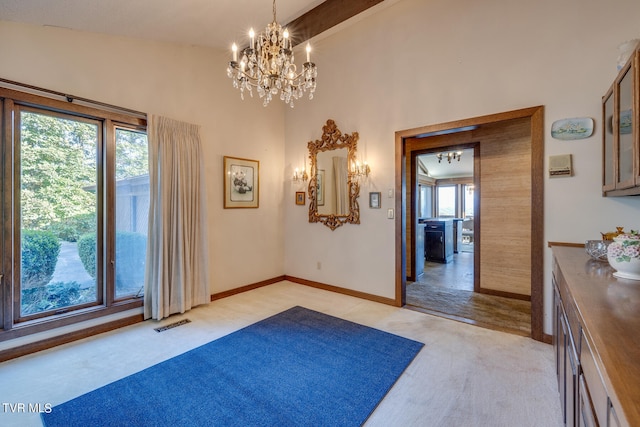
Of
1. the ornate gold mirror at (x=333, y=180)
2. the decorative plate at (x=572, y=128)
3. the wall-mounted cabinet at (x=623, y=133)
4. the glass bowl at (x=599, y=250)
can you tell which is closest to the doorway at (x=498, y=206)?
the ornate gold mirror at (x=333, y=180)

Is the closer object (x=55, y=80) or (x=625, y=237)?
(x=625, y=237)

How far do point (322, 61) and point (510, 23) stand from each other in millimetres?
2565

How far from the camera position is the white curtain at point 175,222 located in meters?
3.27

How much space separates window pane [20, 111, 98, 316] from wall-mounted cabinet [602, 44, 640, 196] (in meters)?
4.45

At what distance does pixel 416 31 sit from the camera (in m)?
3.53

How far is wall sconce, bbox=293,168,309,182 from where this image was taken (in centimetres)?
473

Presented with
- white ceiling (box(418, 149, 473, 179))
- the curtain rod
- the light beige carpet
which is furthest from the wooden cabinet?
white ceiling (box(418, 149, 473, 179))

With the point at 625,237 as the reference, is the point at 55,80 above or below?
above

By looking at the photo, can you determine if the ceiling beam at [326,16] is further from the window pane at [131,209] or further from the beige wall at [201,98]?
the window pane at [131,209]

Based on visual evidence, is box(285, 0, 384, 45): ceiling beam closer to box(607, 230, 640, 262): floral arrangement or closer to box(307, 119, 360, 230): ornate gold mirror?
box(307, 119, 360, 230): ornate gold mirror

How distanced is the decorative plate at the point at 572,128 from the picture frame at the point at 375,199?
1.93 meters

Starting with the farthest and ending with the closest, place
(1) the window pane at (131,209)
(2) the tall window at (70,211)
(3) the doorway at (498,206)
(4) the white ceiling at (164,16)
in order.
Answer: (3) the doorway at (498,206) → (1) the window pane at (131,209) → (2) the tall window at (70,211) → (4) the white ceiling at (164,16)

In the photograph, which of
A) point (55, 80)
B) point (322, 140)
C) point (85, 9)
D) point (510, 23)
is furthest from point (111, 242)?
point (510, 23)

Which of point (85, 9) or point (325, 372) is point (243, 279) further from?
point (85, 9)
